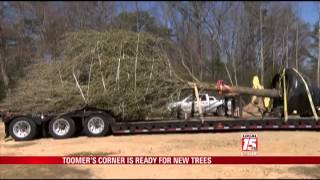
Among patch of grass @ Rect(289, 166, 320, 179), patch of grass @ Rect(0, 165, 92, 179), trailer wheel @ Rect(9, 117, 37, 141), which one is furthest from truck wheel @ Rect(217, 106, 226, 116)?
patch of grass @ Rect(0, 165, 92, 179)

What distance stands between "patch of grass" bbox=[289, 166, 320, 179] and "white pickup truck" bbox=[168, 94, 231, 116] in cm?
940

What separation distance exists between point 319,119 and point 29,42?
25.0 metres

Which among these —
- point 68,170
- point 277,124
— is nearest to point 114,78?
point 277,124

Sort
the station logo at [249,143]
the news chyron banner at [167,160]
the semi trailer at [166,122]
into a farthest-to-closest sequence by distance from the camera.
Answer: the semi trailer at [166,122] < the news chyron banner at [167,160] < the station logo at [249,143]

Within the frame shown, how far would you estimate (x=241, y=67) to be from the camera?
1816 inches

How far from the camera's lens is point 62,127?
21.2 m

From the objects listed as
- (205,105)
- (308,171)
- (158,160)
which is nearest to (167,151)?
(158,160)

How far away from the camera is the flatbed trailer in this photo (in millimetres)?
21062

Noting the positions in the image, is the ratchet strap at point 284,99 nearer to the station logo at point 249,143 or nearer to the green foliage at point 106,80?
the green foliage at point 106,80

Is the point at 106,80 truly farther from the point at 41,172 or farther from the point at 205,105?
the point at 41,172

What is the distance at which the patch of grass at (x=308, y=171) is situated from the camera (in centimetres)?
1209

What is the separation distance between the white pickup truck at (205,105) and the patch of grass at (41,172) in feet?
31.7

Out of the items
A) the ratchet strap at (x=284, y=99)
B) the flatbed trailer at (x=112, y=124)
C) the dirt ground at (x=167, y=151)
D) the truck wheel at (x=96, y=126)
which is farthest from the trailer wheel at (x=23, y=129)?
the ratchet strap at (x=284, y=99)

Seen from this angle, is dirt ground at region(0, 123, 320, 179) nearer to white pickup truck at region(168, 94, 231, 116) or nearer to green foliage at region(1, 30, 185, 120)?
green foliage at region(1, 30, 185, 120)
